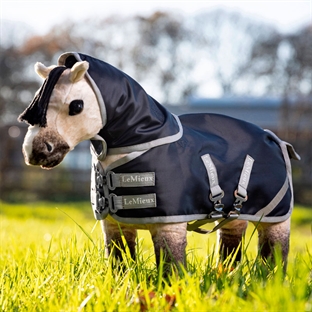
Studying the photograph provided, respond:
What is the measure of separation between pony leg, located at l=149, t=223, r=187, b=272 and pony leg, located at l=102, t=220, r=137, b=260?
220 millimetres

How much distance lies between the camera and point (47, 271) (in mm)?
2195

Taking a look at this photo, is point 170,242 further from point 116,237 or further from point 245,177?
point 245,177

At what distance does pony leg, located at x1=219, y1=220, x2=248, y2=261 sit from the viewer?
247 cm

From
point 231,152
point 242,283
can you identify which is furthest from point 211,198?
point 242,283

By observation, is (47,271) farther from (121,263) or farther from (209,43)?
(209,43)

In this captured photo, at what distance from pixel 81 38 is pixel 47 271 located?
13.0 metres

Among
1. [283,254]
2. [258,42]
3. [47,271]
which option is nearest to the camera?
[47,271]

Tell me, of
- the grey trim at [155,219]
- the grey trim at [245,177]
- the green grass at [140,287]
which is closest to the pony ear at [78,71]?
the grey trim at [155,219]

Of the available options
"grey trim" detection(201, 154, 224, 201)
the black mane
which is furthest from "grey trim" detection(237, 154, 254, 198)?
the black mane

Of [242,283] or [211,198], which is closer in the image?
[242,283]

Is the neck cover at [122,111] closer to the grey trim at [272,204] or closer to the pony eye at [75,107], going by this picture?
the pony eye at [75,107]

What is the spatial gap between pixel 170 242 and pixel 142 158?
0.35 metres

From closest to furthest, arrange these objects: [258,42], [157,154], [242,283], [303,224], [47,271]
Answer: [242,283], [157,154], [47,271], [303,224], [258,42]

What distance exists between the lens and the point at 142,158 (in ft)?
6.51
